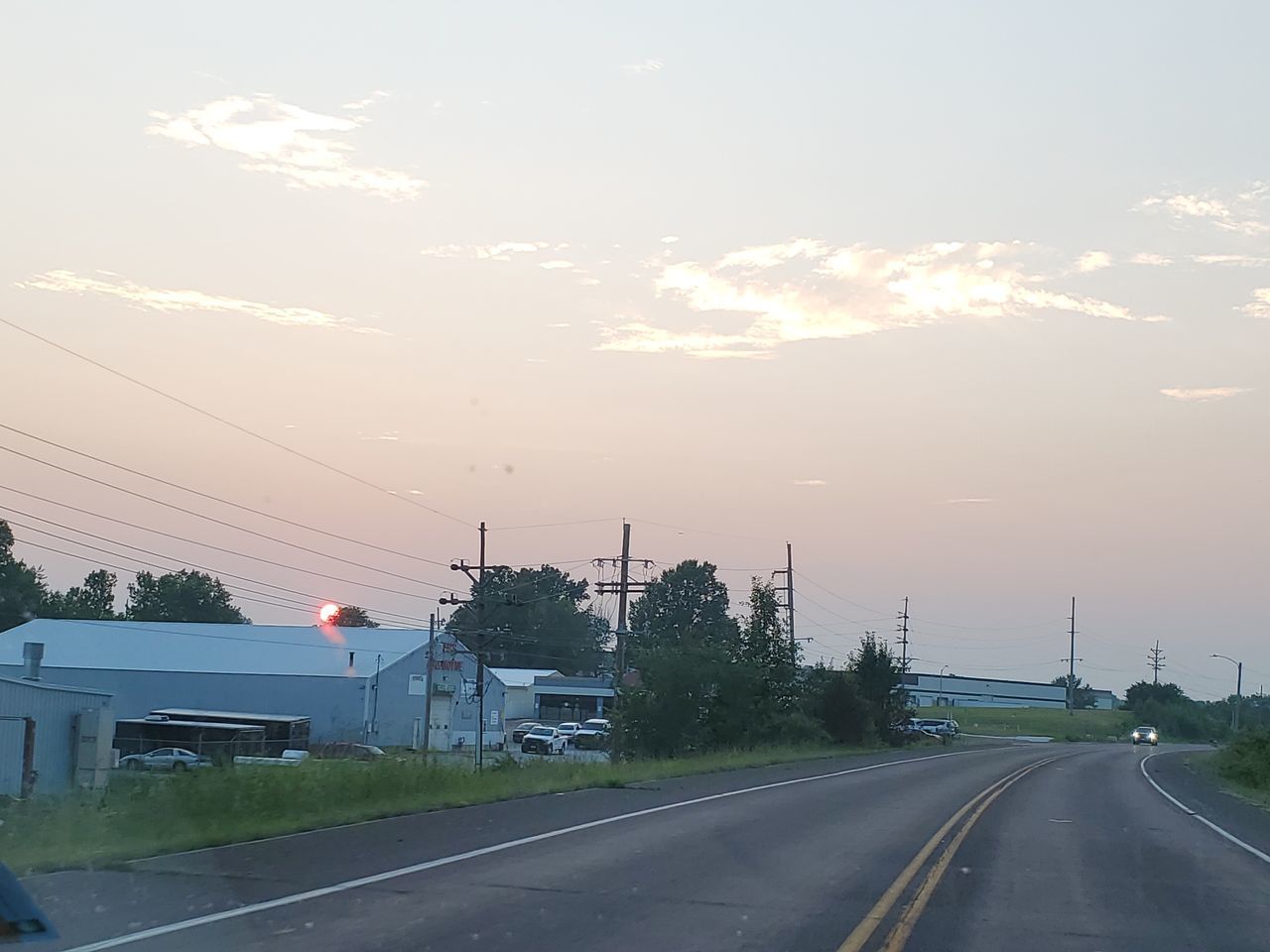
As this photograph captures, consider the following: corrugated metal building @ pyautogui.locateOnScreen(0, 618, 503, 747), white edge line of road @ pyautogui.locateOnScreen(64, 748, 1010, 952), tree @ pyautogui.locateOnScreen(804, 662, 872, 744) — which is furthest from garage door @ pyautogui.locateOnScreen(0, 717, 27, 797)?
tree @ pyautogui.locateOnScreen(804, 662, 872, 744)

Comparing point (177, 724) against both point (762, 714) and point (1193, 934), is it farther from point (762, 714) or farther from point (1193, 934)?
point (1193, 934)

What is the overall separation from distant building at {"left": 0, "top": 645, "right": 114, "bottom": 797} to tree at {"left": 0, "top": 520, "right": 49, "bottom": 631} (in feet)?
227

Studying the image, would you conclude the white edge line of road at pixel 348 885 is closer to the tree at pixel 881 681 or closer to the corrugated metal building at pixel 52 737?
the corrugated metal building at pixel 52 737

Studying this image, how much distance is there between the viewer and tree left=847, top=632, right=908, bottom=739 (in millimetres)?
61625

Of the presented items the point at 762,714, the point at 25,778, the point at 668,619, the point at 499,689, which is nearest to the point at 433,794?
the point at 25,778

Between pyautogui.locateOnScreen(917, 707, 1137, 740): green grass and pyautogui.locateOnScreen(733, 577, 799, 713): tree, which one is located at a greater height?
pyautogui.locateOnScreen(733, 577, 799, 713): tree

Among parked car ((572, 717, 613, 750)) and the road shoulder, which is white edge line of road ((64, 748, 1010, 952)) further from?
parked car ((572, 717, 613, 750))

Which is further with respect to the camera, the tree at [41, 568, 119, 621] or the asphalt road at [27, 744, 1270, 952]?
the tree at [41, 568, 119, 621]

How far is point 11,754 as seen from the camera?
1476 inches

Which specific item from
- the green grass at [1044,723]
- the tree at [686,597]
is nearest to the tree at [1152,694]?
the green grass at [1044,723]

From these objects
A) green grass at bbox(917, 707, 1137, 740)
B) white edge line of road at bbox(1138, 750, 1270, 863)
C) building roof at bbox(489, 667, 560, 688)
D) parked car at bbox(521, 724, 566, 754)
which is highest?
white edge line of road at bbox(1138, 750, 1270, 863)

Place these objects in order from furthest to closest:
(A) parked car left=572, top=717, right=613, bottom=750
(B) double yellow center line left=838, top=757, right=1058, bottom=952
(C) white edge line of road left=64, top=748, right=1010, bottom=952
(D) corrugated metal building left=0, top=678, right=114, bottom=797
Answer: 1. (A) parked car left=572, top=717, right=613, bottom=750
2. (D) corrugated metal building left=0, top=678, right=114, bottom=797
3. (B) double yellow center line left=838, top=757, right=1058, bottom=952
4. (C) white edge line of road left=64, top=748, right=1010, bottom=952

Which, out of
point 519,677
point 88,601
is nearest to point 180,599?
point 88,601

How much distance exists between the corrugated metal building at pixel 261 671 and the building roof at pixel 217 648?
0.05 m
